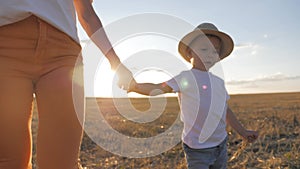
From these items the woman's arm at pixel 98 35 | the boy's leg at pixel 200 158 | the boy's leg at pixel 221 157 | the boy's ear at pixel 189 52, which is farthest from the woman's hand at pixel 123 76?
the boy's ear at pixel 189 52

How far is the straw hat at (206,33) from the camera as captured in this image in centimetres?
371

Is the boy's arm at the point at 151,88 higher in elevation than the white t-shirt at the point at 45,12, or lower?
lower

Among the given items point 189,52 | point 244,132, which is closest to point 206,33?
point 189,52

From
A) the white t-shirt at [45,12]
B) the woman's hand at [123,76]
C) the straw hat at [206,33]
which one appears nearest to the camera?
the white t-shirt at [45,12]

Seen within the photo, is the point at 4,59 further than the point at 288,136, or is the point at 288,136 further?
the point at 288,136

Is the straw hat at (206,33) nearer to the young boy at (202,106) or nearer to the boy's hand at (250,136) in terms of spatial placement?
the young boy at (202,106)

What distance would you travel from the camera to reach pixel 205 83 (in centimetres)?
346

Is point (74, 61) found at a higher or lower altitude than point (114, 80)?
higher

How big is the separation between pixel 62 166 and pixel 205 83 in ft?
6.10

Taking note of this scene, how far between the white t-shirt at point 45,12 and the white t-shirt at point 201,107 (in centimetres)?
139

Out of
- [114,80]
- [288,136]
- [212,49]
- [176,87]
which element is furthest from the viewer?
[288,136]

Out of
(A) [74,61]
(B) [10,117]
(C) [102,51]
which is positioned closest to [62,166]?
(B) [10,117]

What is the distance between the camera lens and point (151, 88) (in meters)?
2.77

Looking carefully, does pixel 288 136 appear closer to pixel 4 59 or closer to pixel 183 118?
pixel 183 118
